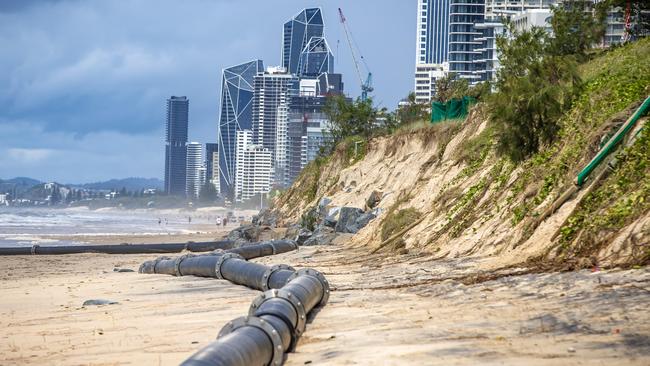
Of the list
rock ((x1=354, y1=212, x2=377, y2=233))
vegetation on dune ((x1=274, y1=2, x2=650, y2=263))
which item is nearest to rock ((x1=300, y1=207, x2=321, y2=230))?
rock ((x1=354, y1=212, x2=377, y2=233))

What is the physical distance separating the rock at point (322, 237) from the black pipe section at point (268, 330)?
20.1 m

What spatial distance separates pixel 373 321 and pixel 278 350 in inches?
102

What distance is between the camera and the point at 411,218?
27406 mm

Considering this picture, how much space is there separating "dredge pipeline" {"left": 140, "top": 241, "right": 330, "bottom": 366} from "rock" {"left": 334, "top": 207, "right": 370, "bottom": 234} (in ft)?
54.4

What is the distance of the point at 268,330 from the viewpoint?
32.6 feet

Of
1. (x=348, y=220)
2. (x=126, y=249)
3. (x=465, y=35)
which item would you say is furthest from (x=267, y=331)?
(x=465, y=35)

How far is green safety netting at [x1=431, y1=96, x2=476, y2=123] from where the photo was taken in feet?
132

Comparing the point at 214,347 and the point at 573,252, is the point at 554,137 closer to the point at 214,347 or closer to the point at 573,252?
the point at 573,252

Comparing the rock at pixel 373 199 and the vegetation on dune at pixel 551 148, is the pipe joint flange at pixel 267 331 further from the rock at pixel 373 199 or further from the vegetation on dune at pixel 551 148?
the rock at pixel 373 199

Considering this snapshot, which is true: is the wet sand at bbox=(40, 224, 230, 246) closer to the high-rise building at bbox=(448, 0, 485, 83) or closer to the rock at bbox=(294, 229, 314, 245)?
the rock at bbox=(294, 229, 314, 245)

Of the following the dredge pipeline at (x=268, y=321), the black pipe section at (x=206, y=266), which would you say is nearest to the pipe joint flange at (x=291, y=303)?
the dredge pipeline at (x=268, y=321)

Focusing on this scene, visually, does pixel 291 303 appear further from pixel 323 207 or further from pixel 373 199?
pixel 323 207

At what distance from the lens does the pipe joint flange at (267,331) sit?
983 cm

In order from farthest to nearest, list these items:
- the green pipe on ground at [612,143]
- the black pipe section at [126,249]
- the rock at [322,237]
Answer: the black pipe section at [126,249]
the rock at [322,237]
the green pipe on ground at [612,143]
